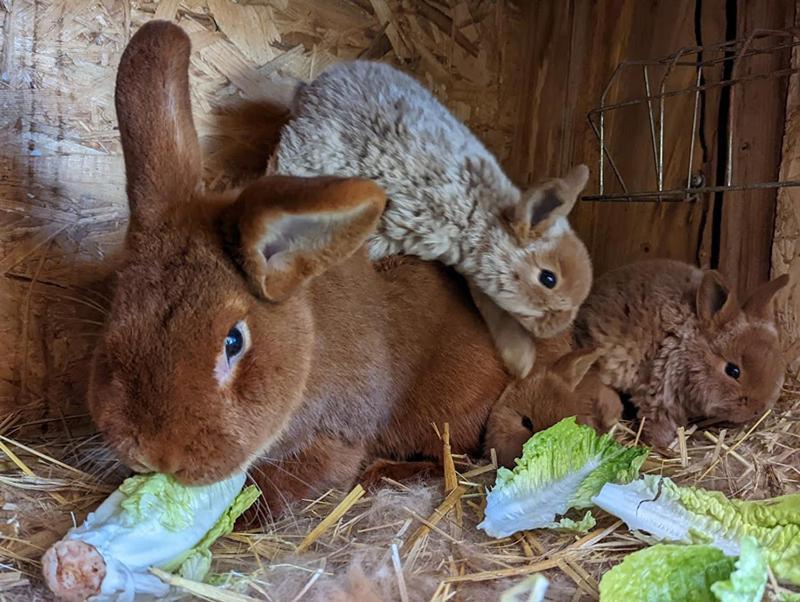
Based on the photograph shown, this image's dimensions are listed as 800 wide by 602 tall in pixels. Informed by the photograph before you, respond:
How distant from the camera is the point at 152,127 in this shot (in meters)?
2.02

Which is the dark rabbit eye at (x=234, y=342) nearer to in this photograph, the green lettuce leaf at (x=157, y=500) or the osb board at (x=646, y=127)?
the green lettuce leaf at (x=157, y=500)

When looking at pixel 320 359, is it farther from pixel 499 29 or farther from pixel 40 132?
pixel 499 29

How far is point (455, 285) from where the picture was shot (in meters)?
2.84

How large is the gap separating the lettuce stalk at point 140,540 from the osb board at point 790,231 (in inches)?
97.9

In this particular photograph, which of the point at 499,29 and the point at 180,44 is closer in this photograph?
the point at 180,44

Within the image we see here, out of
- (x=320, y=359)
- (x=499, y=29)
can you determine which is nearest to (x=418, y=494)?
(x=320, y=359)

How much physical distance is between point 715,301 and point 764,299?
0.18 metres

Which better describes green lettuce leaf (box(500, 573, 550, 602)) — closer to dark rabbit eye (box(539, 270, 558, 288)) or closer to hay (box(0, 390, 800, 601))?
hay (box(0, 390, 800, 601))

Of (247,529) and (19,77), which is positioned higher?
(19,77)

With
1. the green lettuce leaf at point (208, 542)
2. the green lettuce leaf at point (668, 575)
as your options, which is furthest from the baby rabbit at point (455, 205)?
the green lettuce leaf at point (668, 575)

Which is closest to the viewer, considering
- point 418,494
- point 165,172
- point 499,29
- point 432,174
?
point 165,172

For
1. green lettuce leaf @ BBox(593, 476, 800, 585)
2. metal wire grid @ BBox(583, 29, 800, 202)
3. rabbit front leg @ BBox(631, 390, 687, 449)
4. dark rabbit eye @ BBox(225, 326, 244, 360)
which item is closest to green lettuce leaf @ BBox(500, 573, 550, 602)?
green lettuce leaf @ BBox(593, 476, 800, 585)

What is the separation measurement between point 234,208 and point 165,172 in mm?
337

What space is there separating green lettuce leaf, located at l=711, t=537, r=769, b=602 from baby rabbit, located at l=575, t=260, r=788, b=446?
53.9 inches
